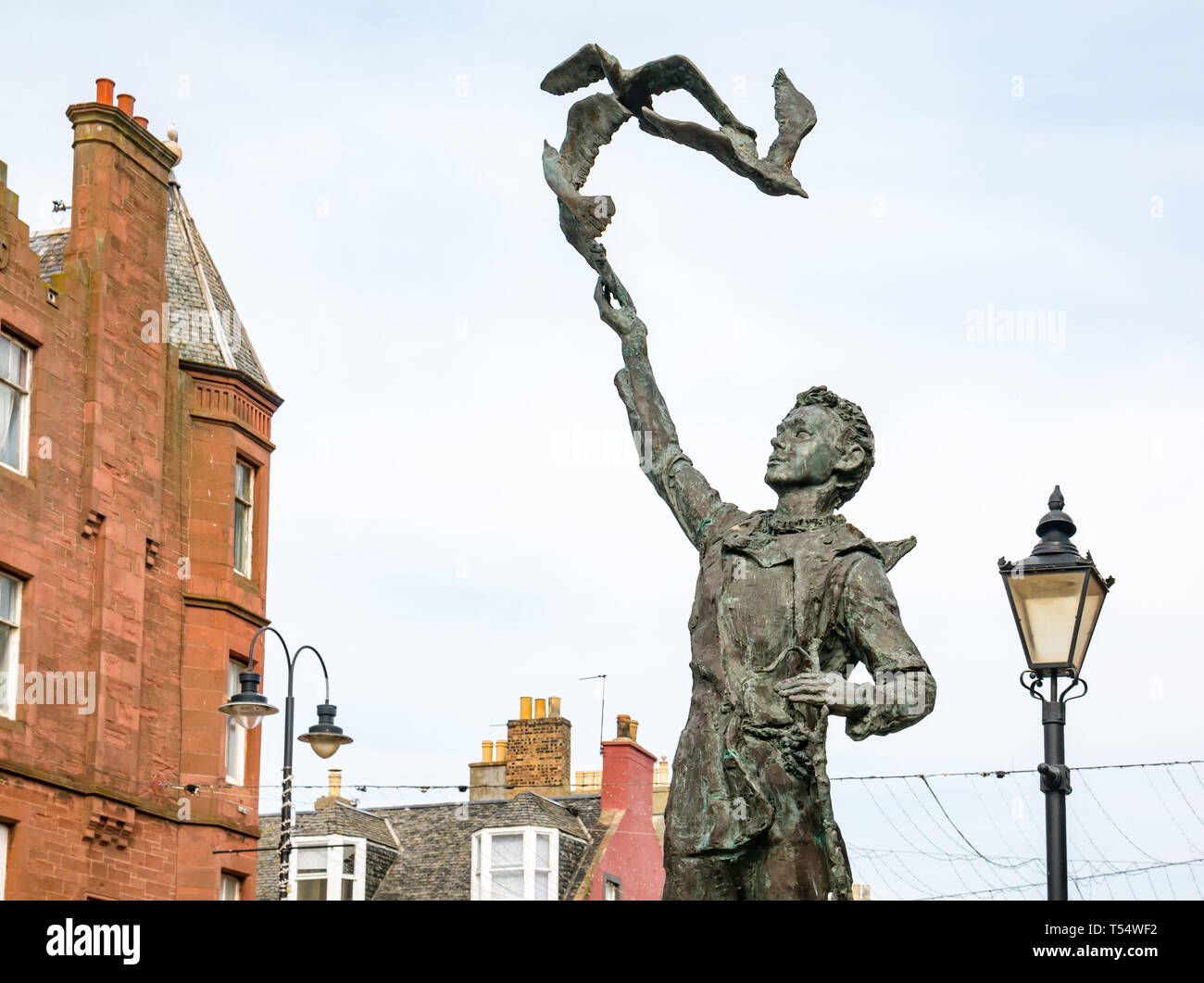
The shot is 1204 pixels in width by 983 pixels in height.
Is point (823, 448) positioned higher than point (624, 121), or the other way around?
point (624, 121)

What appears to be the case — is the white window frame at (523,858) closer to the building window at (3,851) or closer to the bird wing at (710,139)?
the building window at (3,851)

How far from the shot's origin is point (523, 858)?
4075cm

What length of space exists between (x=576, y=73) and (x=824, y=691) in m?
2.49

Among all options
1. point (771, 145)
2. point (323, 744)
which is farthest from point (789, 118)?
point (323, 744)

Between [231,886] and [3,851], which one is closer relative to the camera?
[3,851]

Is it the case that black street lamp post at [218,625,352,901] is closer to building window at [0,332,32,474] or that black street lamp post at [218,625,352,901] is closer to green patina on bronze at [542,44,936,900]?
building window at [0,332,32,474]

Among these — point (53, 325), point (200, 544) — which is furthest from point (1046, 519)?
point (200, 544)

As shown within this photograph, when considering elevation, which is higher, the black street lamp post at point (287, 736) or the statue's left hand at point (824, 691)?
the black street lamp post at point (287, 736)

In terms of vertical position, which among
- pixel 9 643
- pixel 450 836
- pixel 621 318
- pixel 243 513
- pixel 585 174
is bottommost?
pixel 621 318

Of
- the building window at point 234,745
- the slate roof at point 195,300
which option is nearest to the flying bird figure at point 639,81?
the building window at point 234,745

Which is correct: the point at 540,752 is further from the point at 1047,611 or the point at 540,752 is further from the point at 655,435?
the point at 655,435

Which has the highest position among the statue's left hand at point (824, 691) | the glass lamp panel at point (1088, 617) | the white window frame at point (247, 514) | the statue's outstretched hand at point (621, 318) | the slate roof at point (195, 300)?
the slate roof at point (195, 300)

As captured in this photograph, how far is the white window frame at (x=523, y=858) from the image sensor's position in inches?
1602

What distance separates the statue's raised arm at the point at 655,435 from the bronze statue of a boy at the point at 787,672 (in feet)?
0.43
